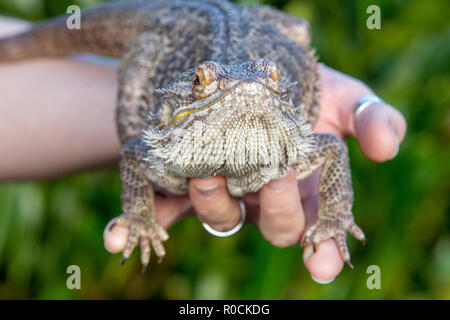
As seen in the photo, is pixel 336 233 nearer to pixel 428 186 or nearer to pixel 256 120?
pixel 256 120

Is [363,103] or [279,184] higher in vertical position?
[363,103]

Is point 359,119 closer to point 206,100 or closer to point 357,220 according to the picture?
point 206,100

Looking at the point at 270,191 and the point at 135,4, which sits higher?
the point at 135,4

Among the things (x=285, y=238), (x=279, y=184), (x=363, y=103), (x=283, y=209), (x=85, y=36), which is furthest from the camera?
(x=85, y=36)

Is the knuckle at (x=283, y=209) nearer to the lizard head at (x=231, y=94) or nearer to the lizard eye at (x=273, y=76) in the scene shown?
the lizard head at (x=231, y=94)

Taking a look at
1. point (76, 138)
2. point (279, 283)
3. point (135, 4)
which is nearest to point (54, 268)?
point (76, 138)

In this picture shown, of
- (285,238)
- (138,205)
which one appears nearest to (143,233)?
(138,205)

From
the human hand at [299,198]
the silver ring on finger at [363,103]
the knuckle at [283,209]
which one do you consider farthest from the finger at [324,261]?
the silver ring on finger at [363,103]
